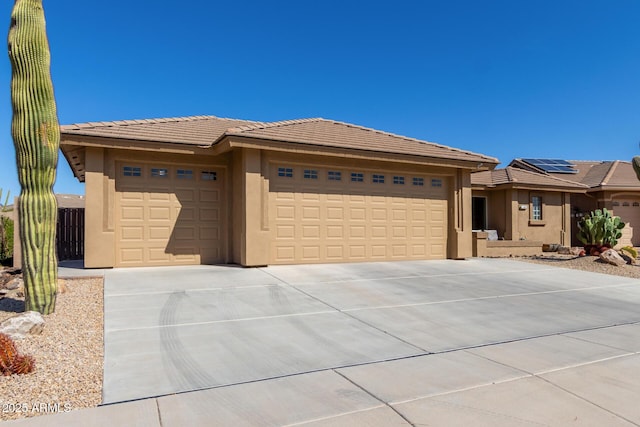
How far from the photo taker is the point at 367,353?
4926 millimetres

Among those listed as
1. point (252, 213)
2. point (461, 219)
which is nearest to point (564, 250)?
point (461, 219)

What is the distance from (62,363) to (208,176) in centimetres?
822

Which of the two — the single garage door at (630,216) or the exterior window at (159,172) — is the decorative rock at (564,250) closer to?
the single garage door at (630,216)

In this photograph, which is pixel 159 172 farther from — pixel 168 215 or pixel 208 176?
pixel 208 176

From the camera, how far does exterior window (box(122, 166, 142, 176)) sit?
11.1 meters

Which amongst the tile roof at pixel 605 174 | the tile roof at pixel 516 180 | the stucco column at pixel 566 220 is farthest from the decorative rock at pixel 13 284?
the tile roof at pixel 605 174

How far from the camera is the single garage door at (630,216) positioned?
862 inches

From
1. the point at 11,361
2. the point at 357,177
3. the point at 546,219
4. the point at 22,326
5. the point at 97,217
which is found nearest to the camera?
the point at 11,361

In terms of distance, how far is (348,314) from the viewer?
22.1ft

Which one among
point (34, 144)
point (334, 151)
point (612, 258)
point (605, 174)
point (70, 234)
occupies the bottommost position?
point (612, 258)

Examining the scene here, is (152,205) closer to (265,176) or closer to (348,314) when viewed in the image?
(265,176)

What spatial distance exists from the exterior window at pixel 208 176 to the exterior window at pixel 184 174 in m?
0.31

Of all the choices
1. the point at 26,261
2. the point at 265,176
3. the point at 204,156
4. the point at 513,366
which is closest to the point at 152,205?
the point at 204,156

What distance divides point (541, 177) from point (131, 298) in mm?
19500
